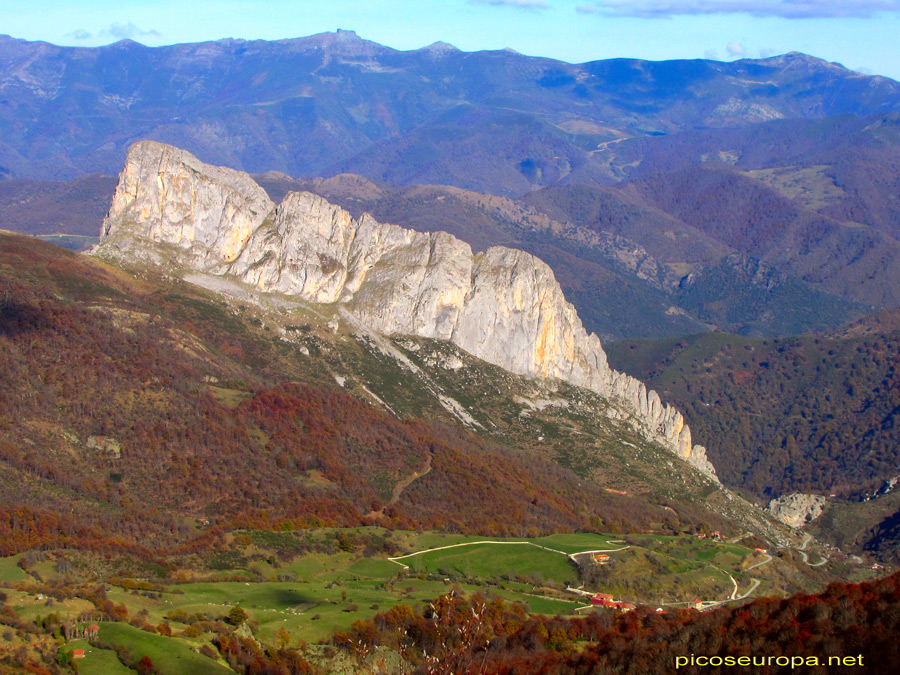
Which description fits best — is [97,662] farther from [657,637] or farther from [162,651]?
[657,637]

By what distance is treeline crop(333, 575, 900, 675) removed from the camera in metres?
54.1

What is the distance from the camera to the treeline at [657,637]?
177ft

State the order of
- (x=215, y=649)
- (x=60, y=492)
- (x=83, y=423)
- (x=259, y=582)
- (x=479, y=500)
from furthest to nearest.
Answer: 1. (x=479, y=500)
2. (x=83, y=423)
3. (x=60, y=492)
4. (x=259, y=582)
5. (x=215, y=649)

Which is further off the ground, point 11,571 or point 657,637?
point 657,637

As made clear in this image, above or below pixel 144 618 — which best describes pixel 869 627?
above

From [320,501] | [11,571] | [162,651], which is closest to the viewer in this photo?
[162,651]

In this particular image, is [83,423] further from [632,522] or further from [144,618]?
[632,522]

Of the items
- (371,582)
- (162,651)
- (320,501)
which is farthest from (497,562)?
(162,651)

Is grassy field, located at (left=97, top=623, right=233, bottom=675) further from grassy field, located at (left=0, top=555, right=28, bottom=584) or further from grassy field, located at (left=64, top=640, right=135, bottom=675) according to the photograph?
grassy field, located at (left=0, top=555, right=28, bottom=584)

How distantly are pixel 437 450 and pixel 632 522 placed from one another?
30205 millimetres

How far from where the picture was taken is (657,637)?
6612 cm

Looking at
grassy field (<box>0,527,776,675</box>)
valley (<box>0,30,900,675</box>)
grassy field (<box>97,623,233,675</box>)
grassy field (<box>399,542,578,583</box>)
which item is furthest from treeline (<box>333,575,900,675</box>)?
grassy field (<box>399,542,578,583</box>)

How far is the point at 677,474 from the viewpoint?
183 metres

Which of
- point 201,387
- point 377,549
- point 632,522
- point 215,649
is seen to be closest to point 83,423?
point 201,387
